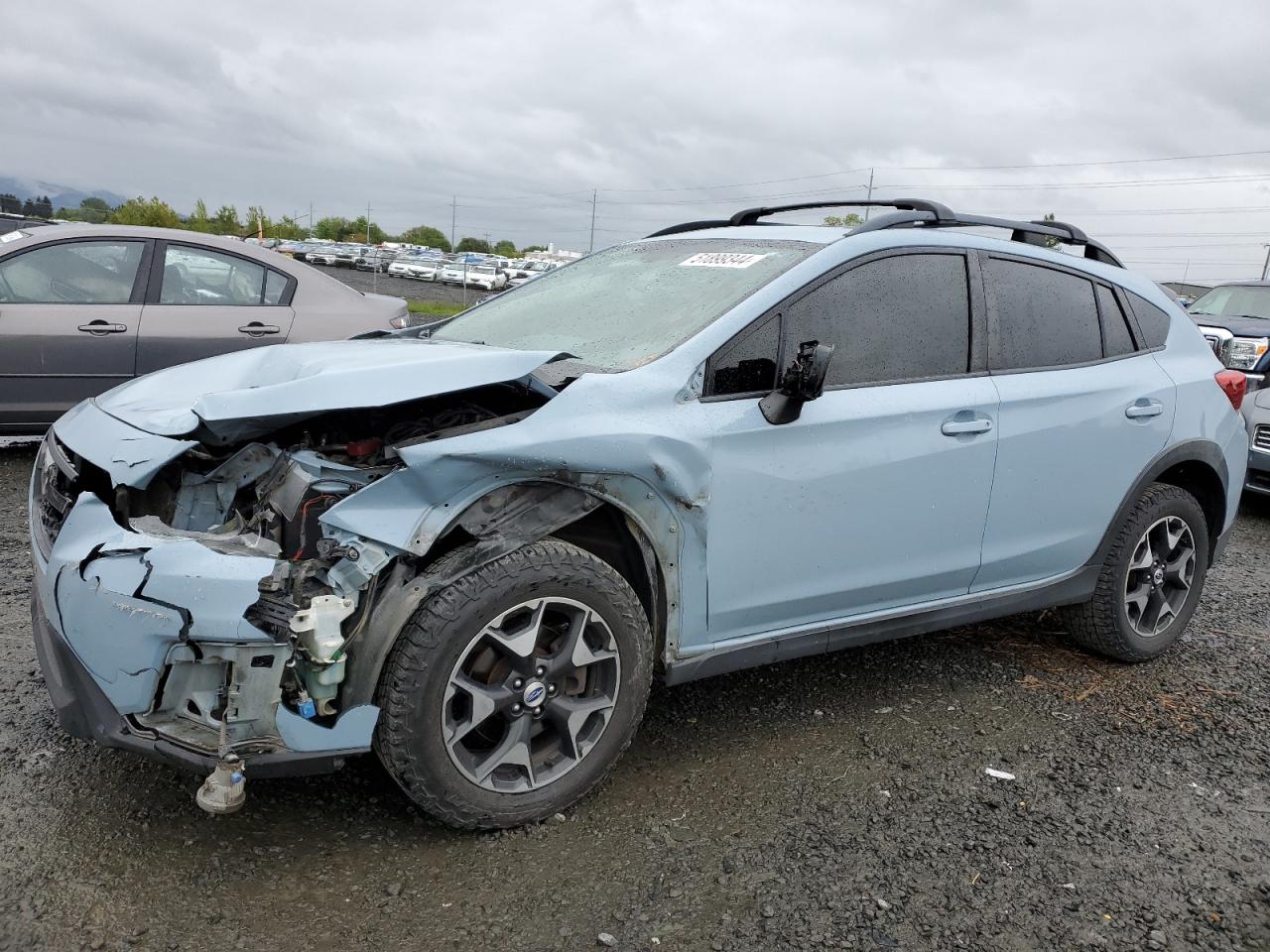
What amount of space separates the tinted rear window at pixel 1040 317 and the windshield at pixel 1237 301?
7644mm

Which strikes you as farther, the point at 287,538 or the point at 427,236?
the point at 427,236

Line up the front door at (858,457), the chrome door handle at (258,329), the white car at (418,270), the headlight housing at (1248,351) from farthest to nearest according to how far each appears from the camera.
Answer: the white car at (418,270) < the headlight housing at (1248,351) < the chrome door handle at (258,329) < the front door at (858,457)

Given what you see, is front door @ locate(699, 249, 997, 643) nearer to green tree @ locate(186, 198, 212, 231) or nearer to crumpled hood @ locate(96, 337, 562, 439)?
crumpled hood @ locate(96, 337, 562, 439)

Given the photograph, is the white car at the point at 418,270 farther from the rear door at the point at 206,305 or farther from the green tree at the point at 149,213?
the rear door at the point at 206,305

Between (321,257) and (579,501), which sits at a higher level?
(321,257)

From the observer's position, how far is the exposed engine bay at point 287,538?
2.32 meters

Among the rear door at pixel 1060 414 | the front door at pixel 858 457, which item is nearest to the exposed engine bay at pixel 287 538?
the front door at pixel 858 457

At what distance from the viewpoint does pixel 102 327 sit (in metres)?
6.18

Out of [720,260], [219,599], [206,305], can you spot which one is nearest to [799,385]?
[720,260]

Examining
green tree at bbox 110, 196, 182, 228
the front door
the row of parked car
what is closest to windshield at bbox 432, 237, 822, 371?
the front door

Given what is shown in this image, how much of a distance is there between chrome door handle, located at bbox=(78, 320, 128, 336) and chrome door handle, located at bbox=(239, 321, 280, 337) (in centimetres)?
70

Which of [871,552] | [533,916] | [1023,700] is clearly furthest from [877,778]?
[533,916]

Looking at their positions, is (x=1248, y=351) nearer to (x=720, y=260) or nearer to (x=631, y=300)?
(x=720, y=260)

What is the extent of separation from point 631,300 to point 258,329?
13.4ft
